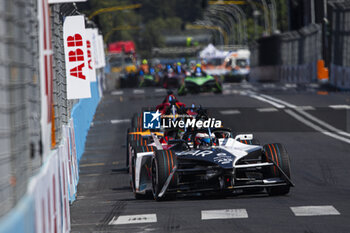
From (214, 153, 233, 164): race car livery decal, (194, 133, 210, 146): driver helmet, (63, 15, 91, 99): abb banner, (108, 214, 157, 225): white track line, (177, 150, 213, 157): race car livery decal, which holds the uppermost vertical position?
(63, 15, 91, 99): abb banner

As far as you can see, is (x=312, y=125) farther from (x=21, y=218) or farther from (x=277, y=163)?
(x=21, y=218)

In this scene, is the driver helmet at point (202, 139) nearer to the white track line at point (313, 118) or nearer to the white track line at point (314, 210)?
the white track line at point (314, 210)

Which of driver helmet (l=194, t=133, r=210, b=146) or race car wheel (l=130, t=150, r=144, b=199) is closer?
driver helmet (l=194, t=133, r=210, b=146)

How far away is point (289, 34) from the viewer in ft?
204

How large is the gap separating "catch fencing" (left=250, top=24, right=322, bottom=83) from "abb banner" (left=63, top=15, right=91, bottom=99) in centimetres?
3598

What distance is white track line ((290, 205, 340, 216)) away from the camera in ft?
30.7

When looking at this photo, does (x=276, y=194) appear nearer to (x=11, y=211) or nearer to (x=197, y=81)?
(x=11, y=211)

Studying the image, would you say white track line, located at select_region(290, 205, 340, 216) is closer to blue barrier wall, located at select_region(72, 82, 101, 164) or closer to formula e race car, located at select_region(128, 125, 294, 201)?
formula e race car, located at select_region(128, 125, 294, 201)

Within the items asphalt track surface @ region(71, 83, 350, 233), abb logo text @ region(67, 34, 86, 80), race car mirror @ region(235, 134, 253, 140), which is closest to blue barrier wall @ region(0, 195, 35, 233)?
asphalt track surface @ region(71, 83, 350, 233)

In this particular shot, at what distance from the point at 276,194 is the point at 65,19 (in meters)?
4.67

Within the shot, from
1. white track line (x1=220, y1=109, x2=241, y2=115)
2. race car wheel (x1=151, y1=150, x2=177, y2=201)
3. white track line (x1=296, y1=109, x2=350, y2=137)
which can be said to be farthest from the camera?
white track line (x1=220, y1=109, x2=241, y2=115)

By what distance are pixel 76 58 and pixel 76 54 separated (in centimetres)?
8

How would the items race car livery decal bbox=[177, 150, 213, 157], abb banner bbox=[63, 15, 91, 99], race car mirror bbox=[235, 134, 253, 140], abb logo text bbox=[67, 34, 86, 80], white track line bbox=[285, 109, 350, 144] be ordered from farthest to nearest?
white track line bbox=[285, 109, 350, 144] < abb logo text bbox=[67, 34, 86, 80] < abb banner bbox=[63, 15, 91, 99] < race car mirror bbox=[235, 134, 253, 140] < race car livery decal bbox=[177, 150, 213, 157]

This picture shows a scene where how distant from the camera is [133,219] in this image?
9.62 m
